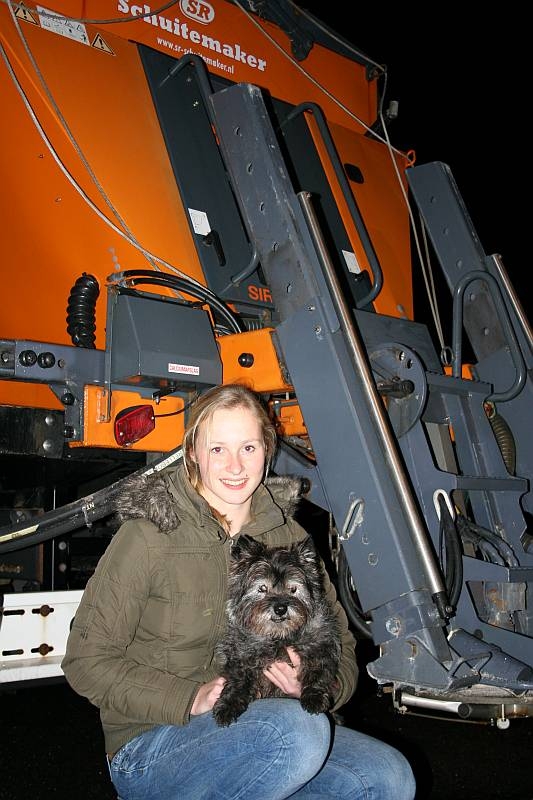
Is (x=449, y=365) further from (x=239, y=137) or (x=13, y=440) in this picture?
(x=13, y=440)

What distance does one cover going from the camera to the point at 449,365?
116 inches

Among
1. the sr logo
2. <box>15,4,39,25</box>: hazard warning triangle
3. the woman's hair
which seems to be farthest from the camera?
the sr logo

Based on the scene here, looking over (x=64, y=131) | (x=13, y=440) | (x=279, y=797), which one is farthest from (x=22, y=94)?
(x=279, y=797)

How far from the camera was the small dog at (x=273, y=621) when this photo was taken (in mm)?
1648

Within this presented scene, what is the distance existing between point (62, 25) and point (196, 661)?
2421mm

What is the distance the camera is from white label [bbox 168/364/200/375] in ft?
7.51

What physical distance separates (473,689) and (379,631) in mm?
341

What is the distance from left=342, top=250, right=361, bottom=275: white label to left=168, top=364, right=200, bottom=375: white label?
133cm

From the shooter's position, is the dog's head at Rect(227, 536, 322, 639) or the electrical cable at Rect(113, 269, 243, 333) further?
the electrical cable at Rect(113, 269, 243, 333)

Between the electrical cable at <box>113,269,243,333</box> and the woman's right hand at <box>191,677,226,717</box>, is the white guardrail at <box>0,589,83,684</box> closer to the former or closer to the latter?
the woman's right hand at <box>191,677,226,717</box>

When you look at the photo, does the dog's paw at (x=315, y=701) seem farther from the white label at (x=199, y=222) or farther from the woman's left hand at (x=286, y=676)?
the white label at (x=199, y=222)

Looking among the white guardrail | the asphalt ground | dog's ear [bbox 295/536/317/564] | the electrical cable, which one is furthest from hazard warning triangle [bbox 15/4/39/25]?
the asphalt ground

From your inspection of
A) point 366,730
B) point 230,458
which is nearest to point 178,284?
point 230,458

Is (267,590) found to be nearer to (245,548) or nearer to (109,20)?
(245,548)
